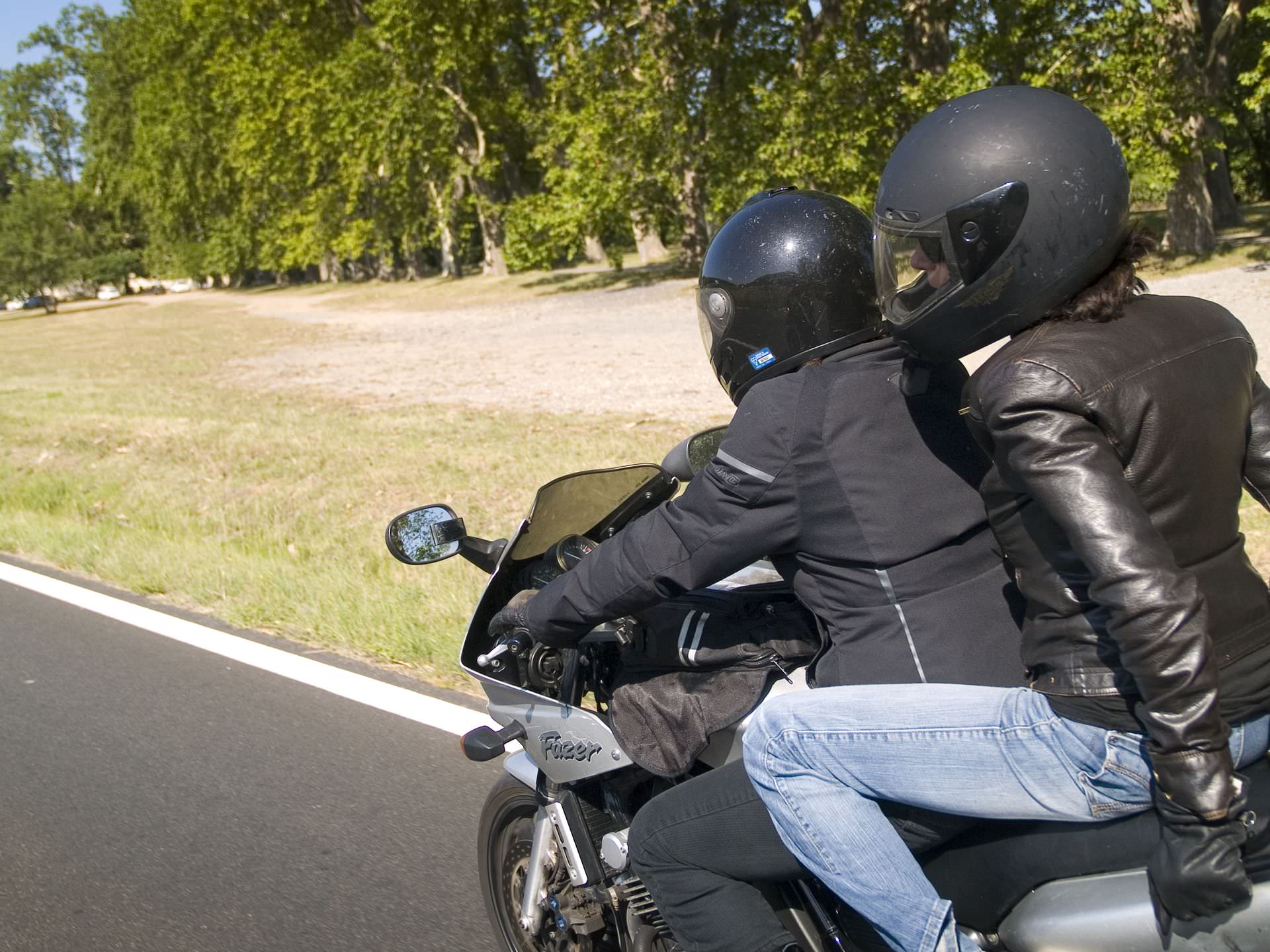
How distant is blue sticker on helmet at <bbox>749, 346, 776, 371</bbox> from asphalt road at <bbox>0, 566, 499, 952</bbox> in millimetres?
1914

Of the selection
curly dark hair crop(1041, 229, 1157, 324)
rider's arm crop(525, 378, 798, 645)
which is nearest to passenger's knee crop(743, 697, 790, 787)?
rider's arm crop(525, 378, 798, 645)

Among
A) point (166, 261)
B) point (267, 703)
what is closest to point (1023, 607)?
point (267, 703)

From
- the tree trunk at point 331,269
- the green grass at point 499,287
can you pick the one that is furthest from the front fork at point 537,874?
the tree trunk at point 331,269

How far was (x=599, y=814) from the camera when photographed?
2.85m

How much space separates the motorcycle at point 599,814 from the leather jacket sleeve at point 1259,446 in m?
0.62

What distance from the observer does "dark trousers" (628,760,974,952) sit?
239 centimetres

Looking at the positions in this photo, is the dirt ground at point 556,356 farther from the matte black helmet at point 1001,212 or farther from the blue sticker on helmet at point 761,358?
the matte black helmet at point 1001,212

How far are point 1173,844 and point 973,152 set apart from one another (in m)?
1.15

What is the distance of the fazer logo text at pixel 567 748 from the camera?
2697 millimetres

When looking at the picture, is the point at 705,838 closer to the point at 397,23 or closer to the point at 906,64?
the point at 906,64

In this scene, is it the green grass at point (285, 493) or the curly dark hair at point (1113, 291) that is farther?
the green grass at point (285, 493)

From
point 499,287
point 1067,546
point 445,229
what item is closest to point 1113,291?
point 1067,546

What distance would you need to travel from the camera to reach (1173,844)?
6.07 feet

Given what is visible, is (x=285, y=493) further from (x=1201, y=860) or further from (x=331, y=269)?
(x=331, y=269)
